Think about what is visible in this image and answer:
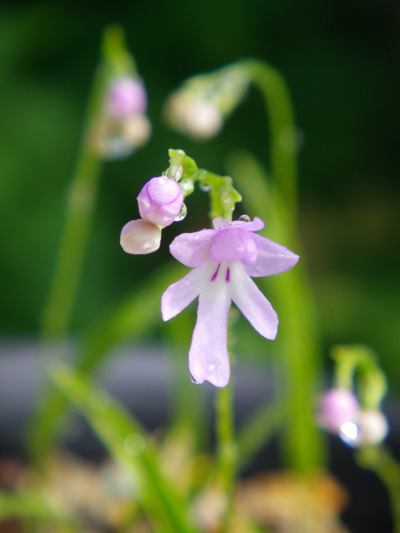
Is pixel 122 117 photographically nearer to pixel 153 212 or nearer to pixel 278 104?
pixel 278 104

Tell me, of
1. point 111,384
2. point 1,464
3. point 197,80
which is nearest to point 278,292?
point 197,80

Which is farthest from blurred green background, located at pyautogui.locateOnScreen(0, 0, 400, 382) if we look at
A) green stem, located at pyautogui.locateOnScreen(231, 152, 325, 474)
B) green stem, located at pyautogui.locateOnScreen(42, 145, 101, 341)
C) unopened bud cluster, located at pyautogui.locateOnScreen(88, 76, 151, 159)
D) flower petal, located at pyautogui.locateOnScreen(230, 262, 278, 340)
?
flower petal, located at pyautogui.locateOnScreen(230, 262, 278, 340)

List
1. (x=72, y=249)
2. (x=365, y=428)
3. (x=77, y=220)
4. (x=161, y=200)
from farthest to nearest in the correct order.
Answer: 1. (x=72, y=249)
2. (x=77, y=220)
3. (x=365, y=428)
4. (x=161, y=200)

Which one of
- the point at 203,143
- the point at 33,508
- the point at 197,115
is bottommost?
the point at 33,508

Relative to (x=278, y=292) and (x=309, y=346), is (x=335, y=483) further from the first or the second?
(x=278, y=292)

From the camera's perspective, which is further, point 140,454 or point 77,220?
point 77,220

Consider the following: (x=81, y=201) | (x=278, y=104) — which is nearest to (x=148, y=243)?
(x=81, y=201)

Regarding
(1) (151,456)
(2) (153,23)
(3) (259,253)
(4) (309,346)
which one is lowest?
(1) (151,456)
